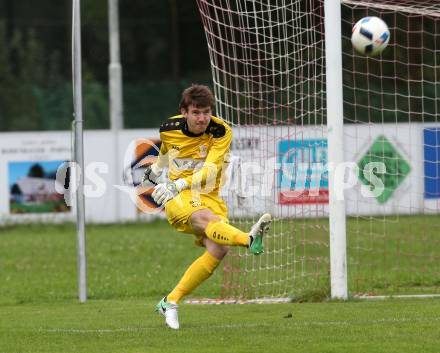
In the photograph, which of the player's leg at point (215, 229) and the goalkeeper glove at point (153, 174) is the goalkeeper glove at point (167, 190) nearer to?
the player's leg at point (215, 229)

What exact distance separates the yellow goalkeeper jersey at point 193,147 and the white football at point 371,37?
1597mm

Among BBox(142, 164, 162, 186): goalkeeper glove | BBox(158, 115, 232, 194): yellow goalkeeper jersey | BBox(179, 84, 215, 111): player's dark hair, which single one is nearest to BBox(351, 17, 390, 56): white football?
BBox(158, 115, 232, 194): yellow goalkeeper jersey

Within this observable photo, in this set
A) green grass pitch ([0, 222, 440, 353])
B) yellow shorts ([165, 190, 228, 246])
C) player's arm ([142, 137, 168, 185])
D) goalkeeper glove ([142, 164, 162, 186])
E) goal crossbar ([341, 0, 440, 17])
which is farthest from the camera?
goal crossbar ([341, 0, 440, 17])

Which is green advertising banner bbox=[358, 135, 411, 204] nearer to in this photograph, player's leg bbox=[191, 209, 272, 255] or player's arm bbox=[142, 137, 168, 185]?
player's arm bbox=[142, 137, 168, 185]

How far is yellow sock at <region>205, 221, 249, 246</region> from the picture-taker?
891 centimetres

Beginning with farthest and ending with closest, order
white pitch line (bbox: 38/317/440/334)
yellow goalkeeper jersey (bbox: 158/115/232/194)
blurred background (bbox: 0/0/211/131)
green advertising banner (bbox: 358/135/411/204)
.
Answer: blurred background (bbox: 0/0/211/131), green advertising banner (bbox: 358/135/411/204), yellow goalkeeper jersey (bbox: 158/115/232/194), white pitch line (bbox: 38/317/440/334)

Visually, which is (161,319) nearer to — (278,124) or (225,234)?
(225,234)

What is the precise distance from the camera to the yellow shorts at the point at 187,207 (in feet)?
30.5

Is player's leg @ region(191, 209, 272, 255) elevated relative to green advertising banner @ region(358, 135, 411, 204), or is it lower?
lower

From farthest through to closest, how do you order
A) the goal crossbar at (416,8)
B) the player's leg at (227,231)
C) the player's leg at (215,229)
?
Result: the goal crossbar at (416,8)
the player's leg at (215,229)
the player's leg at (227,231)

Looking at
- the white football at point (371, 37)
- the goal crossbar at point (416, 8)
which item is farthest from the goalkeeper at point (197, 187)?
the goal crossbar at point (416, 8)

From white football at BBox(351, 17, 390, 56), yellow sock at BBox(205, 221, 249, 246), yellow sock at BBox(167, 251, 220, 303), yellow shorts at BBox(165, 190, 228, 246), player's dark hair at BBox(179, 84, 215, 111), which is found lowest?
yellow sock at BBox(167, 251, 220, 303)

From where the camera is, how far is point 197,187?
940cm

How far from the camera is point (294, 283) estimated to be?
44.4ft
